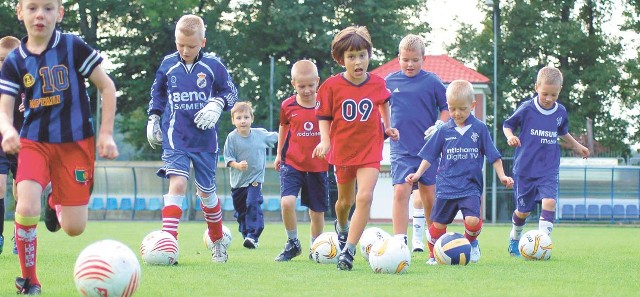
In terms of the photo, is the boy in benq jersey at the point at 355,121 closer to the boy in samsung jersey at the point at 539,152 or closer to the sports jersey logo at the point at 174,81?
the sports jersey logo at the point at 174,81

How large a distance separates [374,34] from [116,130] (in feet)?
38.2

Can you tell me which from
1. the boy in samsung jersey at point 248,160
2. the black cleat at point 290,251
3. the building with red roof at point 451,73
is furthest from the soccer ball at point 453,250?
the building with red roof at point 451,73

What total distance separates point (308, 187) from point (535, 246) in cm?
236

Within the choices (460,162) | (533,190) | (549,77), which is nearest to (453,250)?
(460,162)

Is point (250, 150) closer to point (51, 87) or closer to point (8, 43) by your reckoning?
point (8, 43)

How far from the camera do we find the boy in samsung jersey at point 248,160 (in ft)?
47.0

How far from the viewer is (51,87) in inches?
288

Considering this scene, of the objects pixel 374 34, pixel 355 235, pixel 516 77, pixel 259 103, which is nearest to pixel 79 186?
pixel 355 235

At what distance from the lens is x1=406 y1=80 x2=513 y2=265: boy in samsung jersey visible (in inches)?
411

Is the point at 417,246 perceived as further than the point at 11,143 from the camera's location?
Yes

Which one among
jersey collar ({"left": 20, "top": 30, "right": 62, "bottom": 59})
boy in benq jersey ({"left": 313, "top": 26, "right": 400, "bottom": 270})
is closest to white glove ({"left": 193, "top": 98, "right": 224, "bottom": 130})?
boy in benq jersey ({"left": 313, "top": 26, "right": 400, "bottom": 270})

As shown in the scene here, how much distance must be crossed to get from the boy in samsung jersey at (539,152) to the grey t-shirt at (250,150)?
12.3 feet

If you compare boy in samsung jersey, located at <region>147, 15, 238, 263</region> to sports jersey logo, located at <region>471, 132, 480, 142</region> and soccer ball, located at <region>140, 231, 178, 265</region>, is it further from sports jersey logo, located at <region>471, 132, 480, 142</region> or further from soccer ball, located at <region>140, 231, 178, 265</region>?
sports jersey logo, located at <region>471, 132, 480, 142</region>

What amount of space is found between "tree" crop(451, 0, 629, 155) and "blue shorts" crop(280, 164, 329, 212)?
119ft
